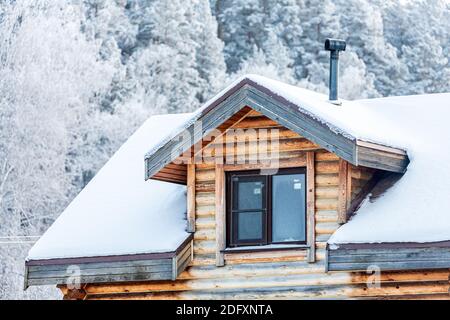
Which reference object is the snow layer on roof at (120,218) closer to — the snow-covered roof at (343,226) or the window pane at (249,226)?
the snow-covered roof at (343,226)

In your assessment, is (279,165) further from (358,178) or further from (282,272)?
(282,272)

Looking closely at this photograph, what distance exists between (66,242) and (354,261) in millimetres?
4408

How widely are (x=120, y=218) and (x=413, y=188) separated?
14.5 ft

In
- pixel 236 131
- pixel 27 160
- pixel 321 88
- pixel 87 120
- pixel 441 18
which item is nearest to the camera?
pixel 236 131

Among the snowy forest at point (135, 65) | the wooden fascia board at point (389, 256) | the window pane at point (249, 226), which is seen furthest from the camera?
the snowy forest at point (135, 65)

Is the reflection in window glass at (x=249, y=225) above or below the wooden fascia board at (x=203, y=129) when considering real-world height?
below

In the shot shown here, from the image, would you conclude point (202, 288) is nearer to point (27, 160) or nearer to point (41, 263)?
point (41, 263)

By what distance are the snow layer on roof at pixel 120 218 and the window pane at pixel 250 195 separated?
2.84ft

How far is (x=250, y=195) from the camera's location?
1936 cm

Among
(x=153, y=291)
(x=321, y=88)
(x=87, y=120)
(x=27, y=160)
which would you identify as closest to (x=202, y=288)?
(x=153, y=291)

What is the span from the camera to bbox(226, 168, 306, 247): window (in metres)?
19.1

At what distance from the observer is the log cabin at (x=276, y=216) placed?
1812 centimetres

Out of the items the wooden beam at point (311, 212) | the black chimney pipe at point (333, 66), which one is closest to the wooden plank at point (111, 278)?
the wooden beam at point (311, 212)

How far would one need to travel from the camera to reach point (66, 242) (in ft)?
66.7
